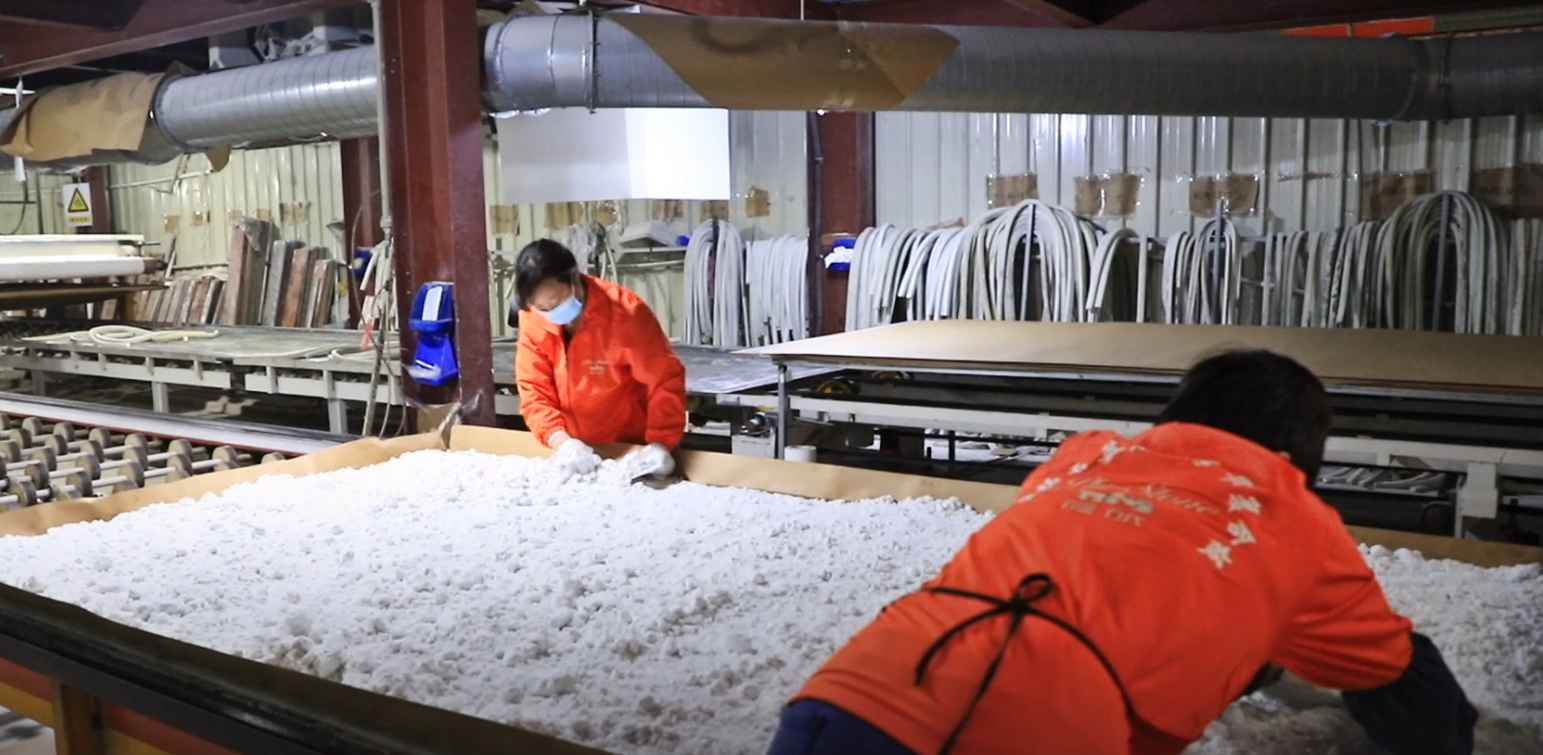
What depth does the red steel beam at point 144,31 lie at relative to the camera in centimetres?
479

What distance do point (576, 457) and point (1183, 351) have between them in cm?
203

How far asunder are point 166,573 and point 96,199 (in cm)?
1109

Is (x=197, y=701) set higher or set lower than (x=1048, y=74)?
lower

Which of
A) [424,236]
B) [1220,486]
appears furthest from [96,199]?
[1220,486]

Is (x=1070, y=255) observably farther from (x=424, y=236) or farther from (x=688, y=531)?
(x=688, y=531)

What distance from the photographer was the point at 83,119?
6.02 metres

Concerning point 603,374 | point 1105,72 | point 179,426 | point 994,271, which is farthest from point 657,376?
point 994,271

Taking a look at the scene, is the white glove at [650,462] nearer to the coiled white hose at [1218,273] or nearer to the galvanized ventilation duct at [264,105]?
the galvanized ventilation duct at [264,105]

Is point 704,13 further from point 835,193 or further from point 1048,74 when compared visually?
point 835,193

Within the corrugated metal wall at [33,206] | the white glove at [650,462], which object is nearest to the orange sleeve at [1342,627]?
the white glove at [650,462]

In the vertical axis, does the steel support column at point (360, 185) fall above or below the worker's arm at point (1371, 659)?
above

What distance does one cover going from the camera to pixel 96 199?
1200 cm

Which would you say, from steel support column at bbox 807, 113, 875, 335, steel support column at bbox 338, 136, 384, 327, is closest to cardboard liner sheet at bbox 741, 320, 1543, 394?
steel support column at bbox 807, 113, 875, 335

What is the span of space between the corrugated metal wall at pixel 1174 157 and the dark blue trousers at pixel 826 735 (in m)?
5.68
